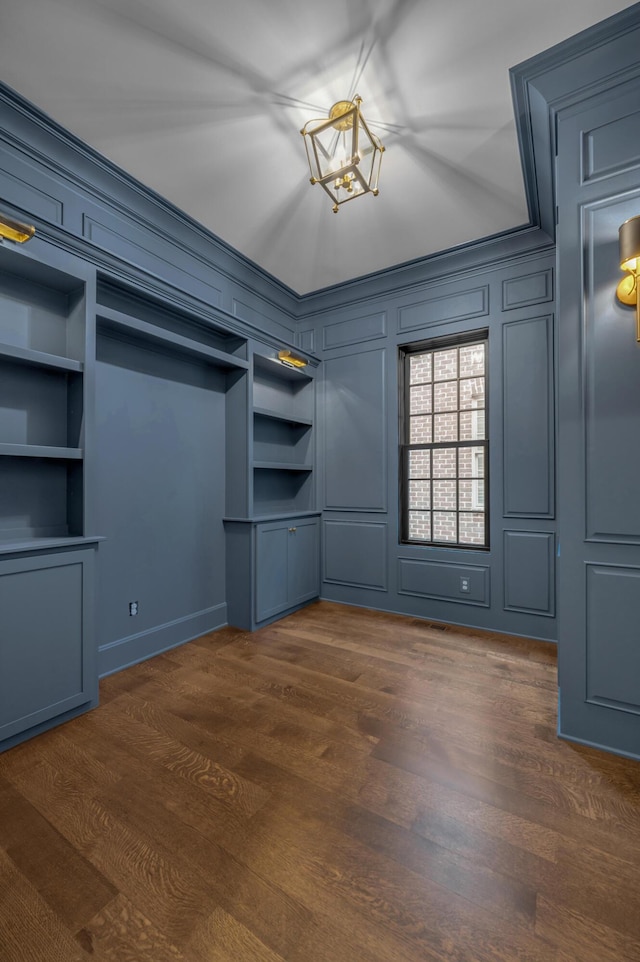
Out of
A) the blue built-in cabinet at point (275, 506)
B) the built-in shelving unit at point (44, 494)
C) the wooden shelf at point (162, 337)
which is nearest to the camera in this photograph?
the built-in shelving unit at point (44, 494)

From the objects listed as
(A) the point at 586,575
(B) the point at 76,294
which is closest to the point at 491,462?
(A) the point at 586,575

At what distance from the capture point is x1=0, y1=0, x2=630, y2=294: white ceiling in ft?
5.94

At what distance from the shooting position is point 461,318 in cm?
369

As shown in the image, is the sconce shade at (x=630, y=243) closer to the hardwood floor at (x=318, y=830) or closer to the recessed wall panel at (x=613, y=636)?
the recessed wall panel at (x=613, y=636)

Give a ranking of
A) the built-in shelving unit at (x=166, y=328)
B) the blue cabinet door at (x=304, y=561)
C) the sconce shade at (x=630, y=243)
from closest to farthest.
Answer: the sconce shade at (x=630, y=243) → the built-in shelving unit at (x=166, y=328) → the blue cabinet door at (x=304, y=561)

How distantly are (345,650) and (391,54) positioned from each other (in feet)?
11.5

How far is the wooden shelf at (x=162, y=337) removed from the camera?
2586mm

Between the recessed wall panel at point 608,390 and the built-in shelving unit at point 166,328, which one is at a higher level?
the built-in shelving unit at point 166,328

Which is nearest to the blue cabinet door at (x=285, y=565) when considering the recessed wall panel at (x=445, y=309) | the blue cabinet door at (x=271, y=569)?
the blue cabinet door at (x=271, y=569)

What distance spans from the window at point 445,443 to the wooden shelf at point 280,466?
104 centimetres

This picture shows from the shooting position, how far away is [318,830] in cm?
152

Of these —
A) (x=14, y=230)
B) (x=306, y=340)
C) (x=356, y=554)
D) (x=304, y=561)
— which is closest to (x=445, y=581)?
(x=356, y=554)

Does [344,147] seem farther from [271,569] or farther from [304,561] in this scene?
[304,561]

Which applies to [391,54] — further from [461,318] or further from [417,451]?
[417,451]
